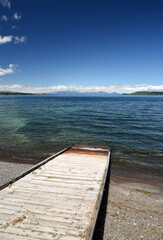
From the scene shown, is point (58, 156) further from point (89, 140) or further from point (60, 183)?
point (89, 140)

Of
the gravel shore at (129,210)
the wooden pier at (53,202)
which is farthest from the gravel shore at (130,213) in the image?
the wooden pier at (53,202)

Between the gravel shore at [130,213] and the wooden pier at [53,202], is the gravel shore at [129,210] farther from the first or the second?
the wooden pier at [53,202]

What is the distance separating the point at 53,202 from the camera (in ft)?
21.3

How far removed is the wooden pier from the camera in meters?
4.94

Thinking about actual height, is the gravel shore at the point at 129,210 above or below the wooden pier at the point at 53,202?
below

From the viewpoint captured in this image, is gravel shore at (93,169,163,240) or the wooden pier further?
gravel shore at (93,169,163,240)

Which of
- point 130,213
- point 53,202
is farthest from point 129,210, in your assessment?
point 53,202

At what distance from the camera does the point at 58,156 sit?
41.7 ft

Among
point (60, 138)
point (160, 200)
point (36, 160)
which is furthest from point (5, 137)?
point (160, 200)

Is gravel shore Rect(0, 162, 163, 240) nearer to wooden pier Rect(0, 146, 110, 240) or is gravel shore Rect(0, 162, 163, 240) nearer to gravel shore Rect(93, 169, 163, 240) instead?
gravel shore Rect(93, 169, 163, 240)

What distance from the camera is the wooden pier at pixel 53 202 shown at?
494cm

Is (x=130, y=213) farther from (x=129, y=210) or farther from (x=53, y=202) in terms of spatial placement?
(x=53, y=202)

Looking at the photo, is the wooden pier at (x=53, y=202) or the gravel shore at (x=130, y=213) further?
the gravel shore at (x=130, y=213)

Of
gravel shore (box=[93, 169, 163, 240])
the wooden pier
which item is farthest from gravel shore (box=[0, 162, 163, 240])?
the wooden pier
